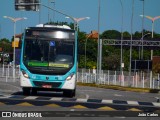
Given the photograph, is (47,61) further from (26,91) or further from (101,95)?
(101,95)

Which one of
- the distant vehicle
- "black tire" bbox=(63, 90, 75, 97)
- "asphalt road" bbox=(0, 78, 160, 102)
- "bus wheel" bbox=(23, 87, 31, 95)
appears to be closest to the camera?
the distant vehicle

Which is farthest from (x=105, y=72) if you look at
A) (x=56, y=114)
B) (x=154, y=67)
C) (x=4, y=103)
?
(x=56, y=114)

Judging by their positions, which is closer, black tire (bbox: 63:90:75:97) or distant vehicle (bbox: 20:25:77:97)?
distant vehicle (bbox: 20:25:77:97)

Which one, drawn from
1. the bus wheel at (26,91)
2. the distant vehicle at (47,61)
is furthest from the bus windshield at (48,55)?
the bus wheel at (26,91)

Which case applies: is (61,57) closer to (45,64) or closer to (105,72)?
(45,64)

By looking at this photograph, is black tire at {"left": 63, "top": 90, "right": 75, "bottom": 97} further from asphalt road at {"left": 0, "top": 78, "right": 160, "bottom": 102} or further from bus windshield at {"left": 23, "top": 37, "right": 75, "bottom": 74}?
bus windshield at {"left": 23, "top": 37, "right": 75, "bottom": 74}

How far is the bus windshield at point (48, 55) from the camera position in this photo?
81.4 ft

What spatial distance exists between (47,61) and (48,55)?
1.00ft

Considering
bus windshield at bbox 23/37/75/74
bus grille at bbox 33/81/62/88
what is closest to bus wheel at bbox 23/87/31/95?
bus grille at bbox 33/81/62/88

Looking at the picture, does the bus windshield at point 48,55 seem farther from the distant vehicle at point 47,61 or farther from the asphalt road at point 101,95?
the asphalt road at point 101,95

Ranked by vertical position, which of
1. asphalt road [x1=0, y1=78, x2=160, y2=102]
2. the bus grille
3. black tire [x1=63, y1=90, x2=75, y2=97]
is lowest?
asphalt road [x1=0, y1=78, x2=160, y2=102]

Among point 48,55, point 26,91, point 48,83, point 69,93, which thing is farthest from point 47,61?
point 69,93

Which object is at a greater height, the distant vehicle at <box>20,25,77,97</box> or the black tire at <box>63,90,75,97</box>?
the distant vehicle at <box>20,25,77,97</box>

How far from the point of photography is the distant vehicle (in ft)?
81.3
